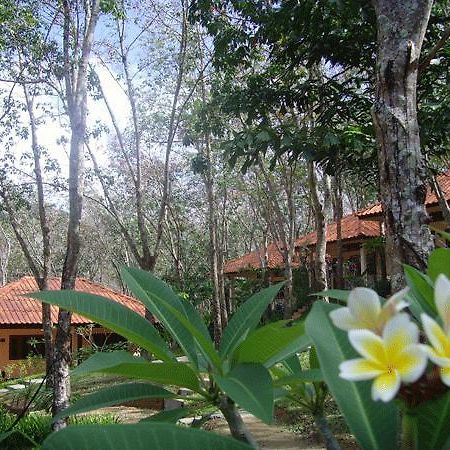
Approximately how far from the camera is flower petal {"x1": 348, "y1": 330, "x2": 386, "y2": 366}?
464mm

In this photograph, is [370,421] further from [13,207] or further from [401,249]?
[13,207]

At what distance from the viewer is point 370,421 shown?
1.98ft

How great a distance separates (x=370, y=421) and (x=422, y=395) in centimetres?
13

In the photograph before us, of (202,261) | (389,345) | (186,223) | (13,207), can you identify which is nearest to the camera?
(389,345)

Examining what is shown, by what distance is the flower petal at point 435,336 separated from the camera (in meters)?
0.46

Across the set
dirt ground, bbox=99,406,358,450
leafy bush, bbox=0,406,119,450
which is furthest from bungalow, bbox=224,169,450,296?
leafy bush, bbox=0,406,119,450

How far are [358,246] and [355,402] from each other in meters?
19.0

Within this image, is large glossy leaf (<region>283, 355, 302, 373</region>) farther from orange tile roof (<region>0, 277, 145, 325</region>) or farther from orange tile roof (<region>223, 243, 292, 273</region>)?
orange tile roof (<region>223, 243, 292, 273</region>)

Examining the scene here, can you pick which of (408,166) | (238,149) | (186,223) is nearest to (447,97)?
(238,149)

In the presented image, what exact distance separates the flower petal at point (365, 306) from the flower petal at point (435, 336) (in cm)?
4

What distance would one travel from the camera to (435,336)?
1.51ft

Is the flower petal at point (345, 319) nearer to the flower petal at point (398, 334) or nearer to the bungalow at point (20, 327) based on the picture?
the flower petal at point (398, 334)

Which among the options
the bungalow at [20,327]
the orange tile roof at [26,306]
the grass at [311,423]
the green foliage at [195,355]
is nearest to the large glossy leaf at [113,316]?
the green foliage at [195,355]

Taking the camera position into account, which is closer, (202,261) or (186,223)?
(186,223)
